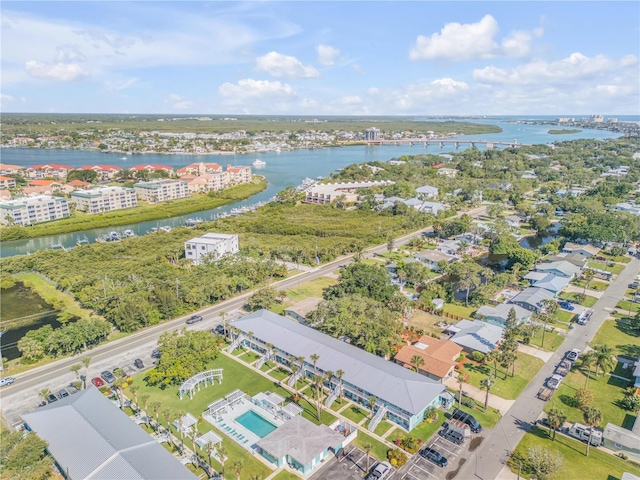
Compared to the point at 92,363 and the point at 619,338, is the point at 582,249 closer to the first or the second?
the point at 619,338

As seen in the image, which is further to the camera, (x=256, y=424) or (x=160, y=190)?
(x=160, y=190)

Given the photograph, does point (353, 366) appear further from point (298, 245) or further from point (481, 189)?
point (481, 189)

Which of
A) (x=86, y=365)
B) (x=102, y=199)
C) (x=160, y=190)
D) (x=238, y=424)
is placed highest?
(x=160, y=190)

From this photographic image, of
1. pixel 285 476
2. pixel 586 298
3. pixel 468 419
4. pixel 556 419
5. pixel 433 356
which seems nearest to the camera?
pixel 285 476

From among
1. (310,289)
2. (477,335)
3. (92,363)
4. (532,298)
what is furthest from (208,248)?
(532,298)

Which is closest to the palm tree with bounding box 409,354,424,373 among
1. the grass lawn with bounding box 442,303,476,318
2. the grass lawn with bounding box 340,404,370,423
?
the grass lawn with bounding box 340,404,370,423

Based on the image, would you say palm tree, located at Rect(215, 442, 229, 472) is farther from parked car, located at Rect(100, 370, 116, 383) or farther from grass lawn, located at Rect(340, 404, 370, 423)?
parked car, located at Rect(100, 370, 116, 383)
